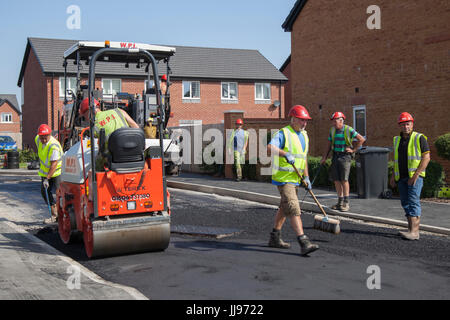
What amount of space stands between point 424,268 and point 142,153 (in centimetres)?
362

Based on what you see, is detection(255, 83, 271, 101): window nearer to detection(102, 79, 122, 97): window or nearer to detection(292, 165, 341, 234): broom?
detection(102, 79, 122, 97): window

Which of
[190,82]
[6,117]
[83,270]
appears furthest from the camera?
[6,117]

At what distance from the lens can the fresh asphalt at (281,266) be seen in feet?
17.0

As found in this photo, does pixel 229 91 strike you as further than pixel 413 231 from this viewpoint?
Yes

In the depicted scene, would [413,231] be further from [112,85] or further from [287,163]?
[112,85]

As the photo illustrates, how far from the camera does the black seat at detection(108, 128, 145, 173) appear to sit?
6465 mm

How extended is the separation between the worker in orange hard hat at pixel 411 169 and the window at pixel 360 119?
33.9 feet

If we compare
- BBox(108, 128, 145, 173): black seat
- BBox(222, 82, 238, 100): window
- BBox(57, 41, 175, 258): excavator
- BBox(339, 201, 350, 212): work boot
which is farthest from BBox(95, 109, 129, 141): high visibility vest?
BBox(222, 82, 238, 100): window

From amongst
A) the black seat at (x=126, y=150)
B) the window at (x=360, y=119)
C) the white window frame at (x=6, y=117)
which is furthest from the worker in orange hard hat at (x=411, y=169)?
the white window frame at (x=6, y=117)

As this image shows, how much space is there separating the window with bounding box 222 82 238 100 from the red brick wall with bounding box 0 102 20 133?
3811 centimetres

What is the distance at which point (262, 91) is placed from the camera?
40.2 meters

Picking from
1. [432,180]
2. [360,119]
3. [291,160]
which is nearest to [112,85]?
[360,119]

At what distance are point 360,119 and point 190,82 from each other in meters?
21.1

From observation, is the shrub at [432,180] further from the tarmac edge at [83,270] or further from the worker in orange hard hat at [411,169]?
the tarmac edge at [83,270]
